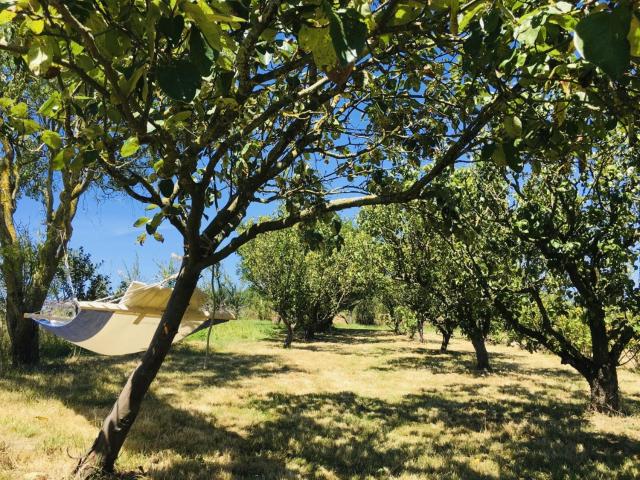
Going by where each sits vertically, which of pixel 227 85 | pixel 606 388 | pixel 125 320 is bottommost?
pixel 606 388

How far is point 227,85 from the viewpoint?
194 centimetres

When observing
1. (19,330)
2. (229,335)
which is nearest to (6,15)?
(19,330)

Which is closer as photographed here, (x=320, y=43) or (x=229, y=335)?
(x=320, y=43)

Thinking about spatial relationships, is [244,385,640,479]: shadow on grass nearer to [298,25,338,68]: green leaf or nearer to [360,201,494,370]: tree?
[298,25,338,68]: green leaf

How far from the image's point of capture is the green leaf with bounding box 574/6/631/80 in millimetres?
842

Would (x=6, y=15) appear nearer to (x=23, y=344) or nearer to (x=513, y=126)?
(x=513, y=126)

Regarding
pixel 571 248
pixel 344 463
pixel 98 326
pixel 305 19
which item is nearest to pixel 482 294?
pixel 571 248

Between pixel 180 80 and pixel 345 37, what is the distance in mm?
426

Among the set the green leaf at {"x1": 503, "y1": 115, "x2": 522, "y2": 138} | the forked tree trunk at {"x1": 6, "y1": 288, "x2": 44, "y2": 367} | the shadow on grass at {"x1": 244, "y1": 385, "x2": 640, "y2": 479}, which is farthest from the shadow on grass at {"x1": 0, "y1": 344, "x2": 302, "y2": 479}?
the green leaf at {"x1": 503, "y1": 115, "x2": 522, "y2": 138}

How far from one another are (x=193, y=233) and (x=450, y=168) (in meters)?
2.29

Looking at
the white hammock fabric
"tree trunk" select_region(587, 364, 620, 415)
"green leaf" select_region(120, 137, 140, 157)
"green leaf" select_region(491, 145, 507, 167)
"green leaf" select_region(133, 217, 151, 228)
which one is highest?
"green leaf" select_region(491, 145, 507, 167)

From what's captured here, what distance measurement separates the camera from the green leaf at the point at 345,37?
107 centimetres

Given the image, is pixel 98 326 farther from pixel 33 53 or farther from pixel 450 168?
pixel 33 53

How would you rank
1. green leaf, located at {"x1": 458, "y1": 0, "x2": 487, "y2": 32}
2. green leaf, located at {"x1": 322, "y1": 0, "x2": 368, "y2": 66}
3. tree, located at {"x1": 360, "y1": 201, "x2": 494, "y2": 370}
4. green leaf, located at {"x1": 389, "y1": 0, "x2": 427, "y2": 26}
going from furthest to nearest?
tree, located at {"x1": 360, "y1": 201, "x2": 494, "y2": 370} < green leaf, located at {"x1": 389, "y1": 0, "x2": 427, "y2": 26} < green leaf, located at {"x1": 458, "y1": 0, "x2": 487, "y2": 32} < green leaf, located at {"x1": 322, "y1": 0, "x2": 368, "y2": 66}
